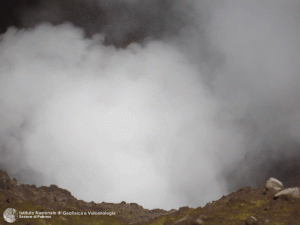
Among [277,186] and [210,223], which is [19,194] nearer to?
[210,223]

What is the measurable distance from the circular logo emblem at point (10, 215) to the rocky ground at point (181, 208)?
16.6 inches

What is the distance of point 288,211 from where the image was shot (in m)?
20.3

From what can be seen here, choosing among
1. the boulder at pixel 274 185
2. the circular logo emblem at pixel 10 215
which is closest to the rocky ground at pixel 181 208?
the boulder at pixel 274 185

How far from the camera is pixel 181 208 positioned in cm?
2755

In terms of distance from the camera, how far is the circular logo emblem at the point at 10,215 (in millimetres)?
22047

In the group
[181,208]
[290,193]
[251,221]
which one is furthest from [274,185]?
[181,208]

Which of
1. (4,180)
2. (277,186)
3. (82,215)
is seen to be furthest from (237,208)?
(4,180)

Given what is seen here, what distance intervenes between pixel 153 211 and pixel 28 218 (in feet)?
60.5

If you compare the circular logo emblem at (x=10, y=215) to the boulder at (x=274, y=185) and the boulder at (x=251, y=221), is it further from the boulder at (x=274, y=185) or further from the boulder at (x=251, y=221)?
the boulder at (x=274, y=185)

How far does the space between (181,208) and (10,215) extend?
62.9 feet

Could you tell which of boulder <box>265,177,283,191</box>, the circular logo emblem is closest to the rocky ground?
boulder <box>265,177,283,191</box>

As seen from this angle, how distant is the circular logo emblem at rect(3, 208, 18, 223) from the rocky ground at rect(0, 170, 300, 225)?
0.42m

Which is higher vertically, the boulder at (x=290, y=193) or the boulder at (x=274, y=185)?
the boulder at (x=274, y=185)

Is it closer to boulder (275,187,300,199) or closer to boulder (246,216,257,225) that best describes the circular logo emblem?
boulder (246,216,257,225)
